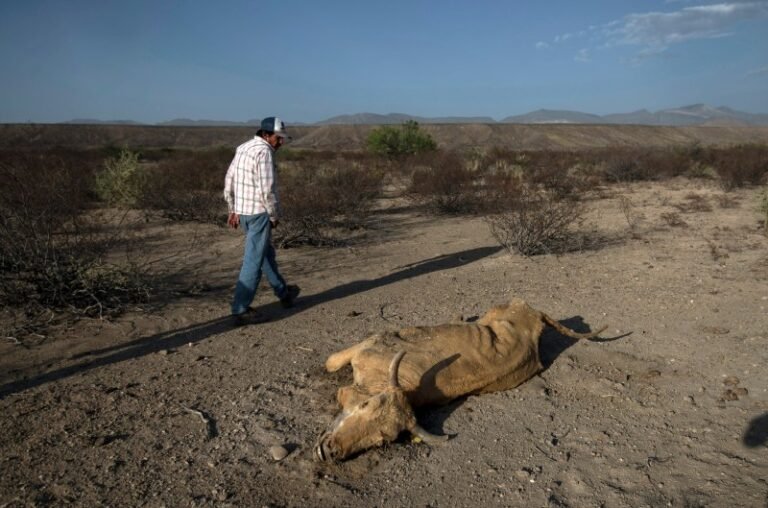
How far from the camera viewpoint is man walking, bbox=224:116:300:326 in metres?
4.99

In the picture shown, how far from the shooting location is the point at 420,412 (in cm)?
343

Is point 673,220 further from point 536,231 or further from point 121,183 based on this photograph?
point 121,183

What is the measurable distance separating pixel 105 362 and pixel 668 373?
14.6 ft

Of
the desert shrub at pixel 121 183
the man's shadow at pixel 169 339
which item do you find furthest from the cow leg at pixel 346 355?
the desert shrub at pixel 121 183

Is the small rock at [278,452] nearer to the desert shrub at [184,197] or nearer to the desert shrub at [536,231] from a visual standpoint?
the desert shrub at [536,231]

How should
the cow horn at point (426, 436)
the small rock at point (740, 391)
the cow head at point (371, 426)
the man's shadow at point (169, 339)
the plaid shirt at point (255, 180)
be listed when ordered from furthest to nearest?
the plaid shirt at point (255, 180) < the man's shadow at point (169, 339) < the small rock at point (740, 391) < the cow horn at point (426, 436) < the cow head at point (371, 426)

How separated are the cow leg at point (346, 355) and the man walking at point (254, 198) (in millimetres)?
1554

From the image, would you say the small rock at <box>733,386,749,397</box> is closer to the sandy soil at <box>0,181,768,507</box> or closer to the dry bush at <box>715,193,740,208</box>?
the sandy soil at <box>0,181,768,507</box>

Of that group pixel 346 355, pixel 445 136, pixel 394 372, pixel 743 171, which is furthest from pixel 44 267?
pixel 445 136

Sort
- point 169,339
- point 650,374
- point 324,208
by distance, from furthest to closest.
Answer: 1. point 324,208
2. point 169,339
3. point 650,374

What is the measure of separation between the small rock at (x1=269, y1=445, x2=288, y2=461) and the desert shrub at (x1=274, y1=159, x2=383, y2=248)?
595 cm

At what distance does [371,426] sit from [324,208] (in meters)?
6.73

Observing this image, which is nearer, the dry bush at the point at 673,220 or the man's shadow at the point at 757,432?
the man's shadow at the point at 757,432

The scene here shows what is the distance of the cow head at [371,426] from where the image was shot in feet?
9.18
